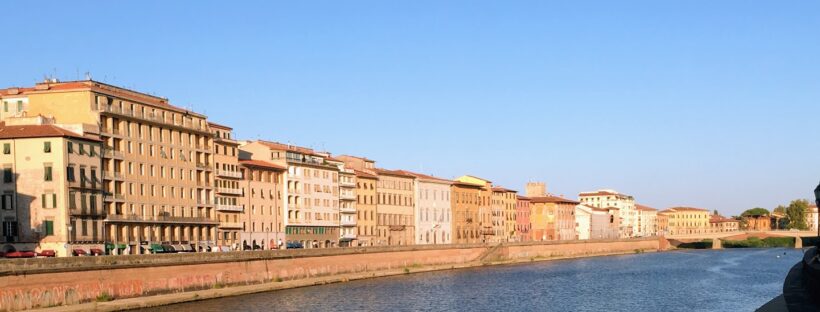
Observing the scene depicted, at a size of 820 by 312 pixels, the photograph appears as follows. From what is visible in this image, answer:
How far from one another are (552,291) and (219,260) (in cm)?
2331

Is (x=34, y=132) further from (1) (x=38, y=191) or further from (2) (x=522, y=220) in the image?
(2) (x=522, y=220)

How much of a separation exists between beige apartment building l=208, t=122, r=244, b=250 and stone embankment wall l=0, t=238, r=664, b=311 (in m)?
14.5

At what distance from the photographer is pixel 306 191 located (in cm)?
11044

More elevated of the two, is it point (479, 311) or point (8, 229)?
point (8, 229)

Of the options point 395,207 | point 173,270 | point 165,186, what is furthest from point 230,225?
point 395,207

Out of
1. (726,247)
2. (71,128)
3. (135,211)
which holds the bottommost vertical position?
(726,247)

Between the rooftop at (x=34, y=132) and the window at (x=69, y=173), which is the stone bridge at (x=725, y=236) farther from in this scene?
the rooftop at (x=34, y=132)

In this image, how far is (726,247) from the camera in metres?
196

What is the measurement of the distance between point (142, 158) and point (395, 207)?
171 ft

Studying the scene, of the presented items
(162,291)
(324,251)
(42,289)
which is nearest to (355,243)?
(324,251)

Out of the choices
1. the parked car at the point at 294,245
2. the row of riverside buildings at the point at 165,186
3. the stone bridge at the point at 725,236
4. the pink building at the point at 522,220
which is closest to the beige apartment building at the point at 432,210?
the row of riverside buildings at the point at 165,186

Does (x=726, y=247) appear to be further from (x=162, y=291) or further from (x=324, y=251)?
(x=162, y=291)

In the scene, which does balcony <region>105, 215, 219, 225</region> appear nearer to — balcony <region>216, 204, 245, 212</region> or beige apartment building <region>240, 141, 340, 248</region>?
balcony <region>216, 204, 245, 212</region>

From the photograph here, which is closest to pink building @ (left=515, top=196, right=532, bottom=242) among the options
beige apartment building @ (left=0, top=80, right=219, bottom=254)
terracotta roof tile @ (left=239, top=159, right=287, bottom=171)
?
terracotta roof tile @ (left=239, top=159, right=287, bottom=171)
